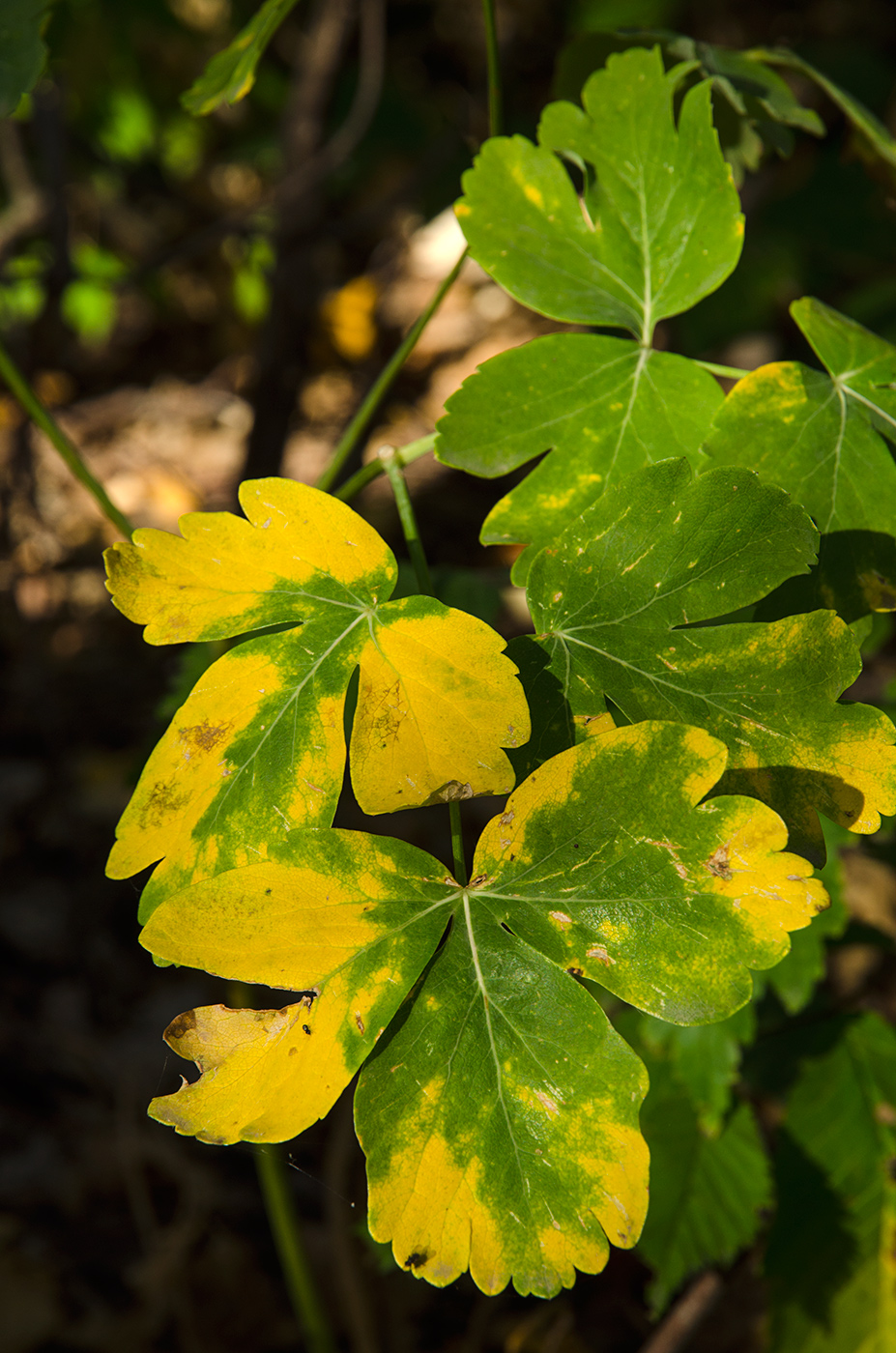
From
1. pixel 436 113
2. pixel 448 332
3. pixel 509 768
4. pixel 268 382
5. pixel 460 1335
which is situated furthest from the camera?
pixel 448 332

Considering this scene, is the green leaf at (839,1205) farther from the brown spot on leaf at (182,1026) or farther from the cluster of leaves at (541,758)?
the brown spot on leaf at (182,1026)

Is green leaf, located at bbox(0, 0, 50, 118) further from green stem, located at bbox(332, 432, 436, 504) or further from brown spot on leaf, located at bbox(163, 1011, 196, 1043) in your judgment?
brown spot on leaf, located at bbox(163, 1011, 196, 1043)

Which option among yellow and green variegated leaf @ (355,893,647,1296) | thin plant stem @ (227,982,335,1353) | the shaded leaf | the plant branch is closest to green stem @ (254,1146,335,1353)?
thin plant stem @ (227,982,335,1353)

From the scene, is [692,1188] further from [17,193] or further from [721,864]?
[17,193]

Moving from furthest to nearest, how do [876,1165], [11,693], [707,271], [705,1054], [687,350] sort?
[687,350], [11,693], [876,1165], [705,1054], [707,271]

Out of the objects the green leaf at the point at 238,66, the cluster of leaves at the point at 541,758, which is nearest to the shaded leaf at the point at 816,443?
the cluster of leaves at the point at 541,758

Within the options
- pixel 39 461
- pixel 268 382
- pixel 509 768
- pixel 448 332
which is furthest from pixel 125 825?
pixel 448 332

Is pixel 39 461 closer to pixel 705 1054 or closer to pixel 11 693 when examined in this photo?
pixel 11 693
